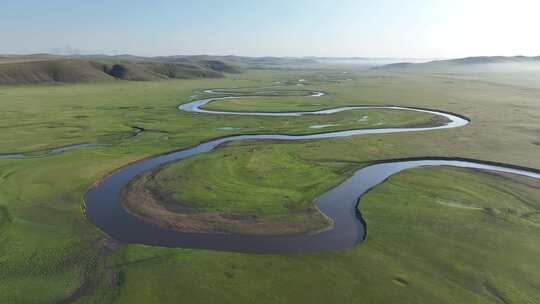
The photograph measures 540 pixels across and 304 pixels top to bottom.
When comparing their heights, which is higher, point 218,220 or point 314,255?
point 218,220

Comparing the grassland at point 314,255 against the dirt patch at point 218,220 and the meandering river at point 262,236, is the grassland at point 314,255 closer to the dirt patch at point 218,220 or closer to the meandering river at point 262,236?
the meandering river at point 262,236

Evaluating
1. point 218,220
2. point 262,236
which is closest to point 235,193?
point 218,220

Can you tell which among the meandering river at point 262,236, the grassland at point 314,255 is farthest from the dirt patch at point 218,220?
the grassland at point 314,255

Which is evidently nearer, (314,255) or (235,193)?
(314,255)

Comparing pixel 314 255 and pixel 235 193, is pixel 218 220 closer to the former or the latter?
pixel 235 193

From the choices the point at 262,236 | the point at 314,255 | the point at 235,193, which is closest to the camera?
the point at 314,255

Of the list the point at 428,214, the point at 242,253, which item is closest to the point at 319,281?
the point at 242,253

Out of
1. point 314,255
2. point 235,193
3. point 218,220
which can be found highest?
point 235,193

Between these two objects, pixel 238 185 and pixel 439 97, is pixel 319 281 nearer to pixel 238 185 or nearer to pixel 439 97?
pixel 238 185

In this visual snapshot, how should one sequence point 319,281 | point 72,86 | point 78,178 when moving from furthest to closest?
point 72,86, point 78,178, point 319,281

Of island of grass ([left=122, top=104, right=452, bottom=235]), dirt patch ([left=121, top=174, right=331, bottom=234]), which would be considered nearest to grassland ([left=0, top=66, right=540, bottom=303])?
island of grass ([left=122, top=104, right=452, bottom=235])

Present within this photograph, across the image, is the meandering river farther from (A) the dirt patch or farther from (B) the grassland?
(B) the grassland
